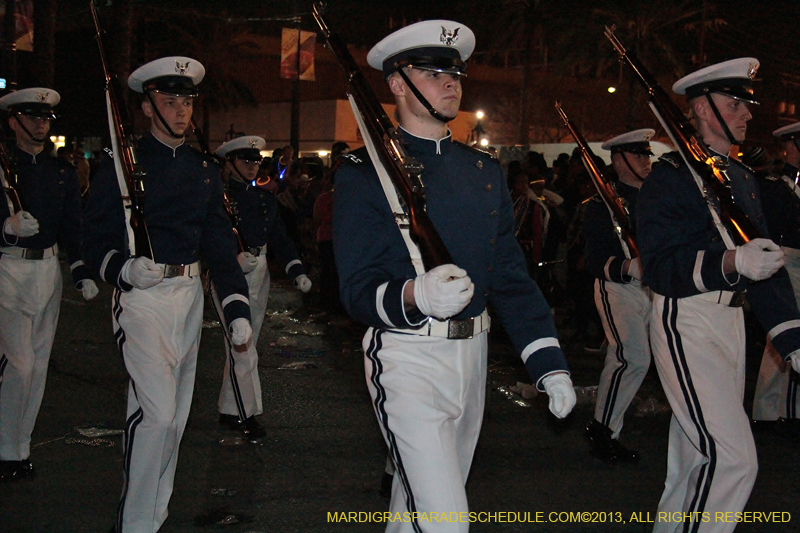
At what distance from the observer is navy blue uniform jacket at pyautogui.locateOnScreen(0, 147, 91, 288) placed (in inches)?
240

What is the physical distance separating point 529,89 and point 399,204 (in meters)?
28.0

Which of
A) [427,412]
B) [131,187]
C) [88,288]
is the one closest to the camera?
[427,412]

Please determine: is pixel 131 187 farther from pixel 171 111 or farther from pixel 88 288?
pixel 88 288

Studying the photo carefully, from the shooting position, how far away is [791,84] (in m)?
33.5

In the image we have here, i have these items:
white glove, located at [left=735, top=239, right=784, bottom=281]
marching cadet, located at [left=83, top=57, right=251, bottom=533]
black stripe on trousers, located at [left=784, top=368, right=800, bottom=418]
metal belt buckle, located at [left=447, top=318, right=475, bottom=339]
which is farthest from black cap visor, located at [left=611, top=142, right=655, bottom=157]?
metal belt buckle, located at [left=447, top=318, right=475, bottom=339]

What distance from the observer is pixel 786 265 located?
7188 millimetres

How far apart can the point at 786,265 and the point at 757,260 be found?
→ 3727 mm

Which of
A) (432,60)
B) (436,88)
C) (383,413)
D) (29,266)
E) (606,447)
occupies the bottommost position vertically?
(606,447)

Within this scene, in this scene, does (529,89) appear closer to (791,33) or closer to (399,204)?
(791,33)

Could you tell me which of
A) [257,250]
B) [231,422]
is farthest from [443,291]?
[257,250]

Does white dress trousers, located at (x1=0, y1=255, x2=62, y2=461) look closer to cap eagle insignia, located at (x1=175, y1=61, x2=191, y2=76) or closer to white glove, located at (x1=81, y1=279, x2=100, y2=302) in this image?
white glove, located at (x1=81, y1=279, x2=100, y2=302)

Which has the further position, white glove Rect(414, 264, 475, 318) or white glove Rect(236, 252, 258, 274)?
white glove Rect(236, 252, 258, 274)

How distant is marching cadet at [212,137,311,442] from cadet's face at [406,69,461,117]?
144 inches

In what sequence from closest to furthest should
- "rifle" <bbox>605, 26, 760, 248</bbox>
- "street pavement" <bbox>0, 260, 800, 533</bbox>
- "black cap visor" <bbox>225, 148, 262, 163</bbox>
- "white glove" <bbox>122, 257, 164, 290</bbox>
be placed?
"rifle" <bbox>605, 26, 760, 248</bbox>, "white glove" <bbox>122, 257, 164, 290</bbox>, "street pavement" <bbox>0, 260, 800, 533</bbox>, "black cap visor" <bbox>225, 148, 262, 163</bbox>
